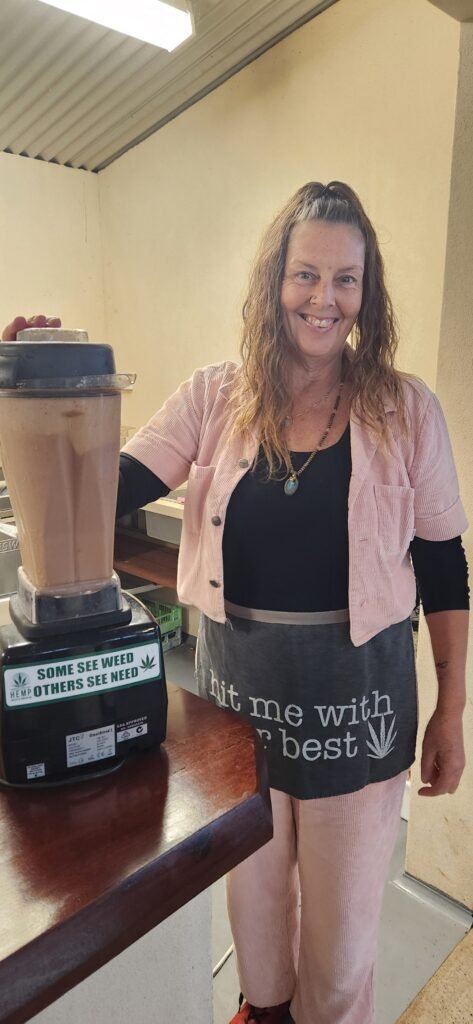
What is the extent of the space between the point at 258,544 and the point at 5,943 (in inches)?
27.4

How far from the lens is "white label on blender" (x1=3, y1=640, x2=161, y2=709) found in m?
0.60

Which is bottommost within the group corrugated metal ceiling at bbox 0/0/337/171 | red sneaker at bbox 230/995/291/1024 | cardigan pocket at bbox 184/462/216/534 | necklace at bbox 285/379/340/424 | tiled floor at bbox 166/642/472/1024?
tiled floor at bbox 166/642/472/1024

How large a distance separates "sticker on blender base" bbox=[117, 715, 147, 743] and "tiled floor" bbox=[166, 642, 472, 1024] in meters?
1.25

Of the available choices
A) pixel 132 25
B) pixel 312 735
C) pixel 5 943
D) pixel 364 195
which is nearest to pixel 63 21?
pixel 132 25

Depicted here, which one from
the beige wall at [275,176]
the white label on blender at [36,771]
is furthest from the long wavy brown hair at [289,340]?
the beige wall at [275,176]

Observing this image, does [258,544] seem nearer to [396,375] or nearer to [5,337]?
[396,375]

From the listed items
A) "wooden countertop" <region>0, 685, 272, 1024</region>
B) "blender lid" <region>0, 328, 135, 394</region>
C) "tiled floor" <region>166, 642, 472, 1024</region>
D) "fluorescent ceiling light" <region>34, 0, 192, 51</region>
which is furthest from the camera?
"fluorescent ceiling light" <region>34, 0, 192, 51</region>

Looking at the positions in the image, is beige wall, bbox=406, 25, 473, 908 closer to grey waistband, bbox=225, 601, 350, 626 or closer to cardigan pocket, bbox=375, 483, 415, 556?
cardigan pocket, bbox=375, 483, 415, 556

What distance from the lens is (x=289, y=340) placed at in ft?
3.70

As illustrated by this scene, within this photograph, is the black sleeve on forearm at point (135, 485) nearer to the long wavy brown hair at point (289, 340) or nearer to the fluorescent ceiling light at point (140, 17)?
the long wavy brown hair at point (289, 340)

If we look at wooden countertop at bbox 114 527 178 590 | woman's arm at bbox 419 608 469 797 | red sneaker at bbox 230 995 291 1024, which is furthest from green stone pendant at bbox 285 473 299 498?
wooden countertop at bbox 114 527 178 590

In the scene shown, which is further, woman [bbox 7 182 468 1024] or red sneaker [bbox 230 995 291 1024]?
red sneaker [bbox 230 995 291 1024]

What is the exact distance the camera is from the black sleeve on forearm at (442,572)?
1.16 m

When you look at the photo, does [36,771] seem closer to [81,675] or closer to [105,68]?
[81,675]
